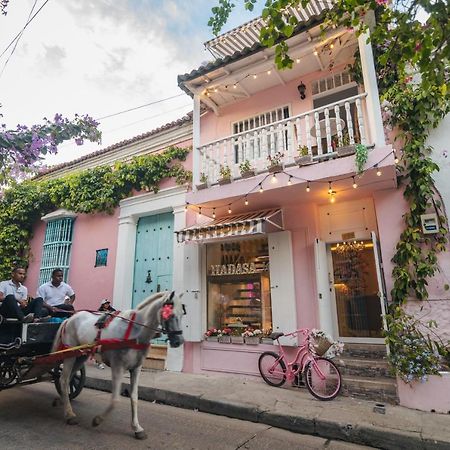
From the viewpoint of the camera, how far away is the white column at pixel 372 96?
5656mm

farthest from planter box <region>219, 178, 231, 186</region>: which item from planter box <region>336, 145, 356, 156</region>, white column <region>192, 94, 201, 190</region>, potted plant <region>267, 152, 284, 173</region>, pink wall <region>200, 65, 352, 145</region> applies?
planter box <region>336, 145, 356, 156</region>

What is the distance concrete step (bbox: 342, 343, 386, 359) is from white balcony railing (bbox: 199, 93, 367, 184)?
12.1 feet

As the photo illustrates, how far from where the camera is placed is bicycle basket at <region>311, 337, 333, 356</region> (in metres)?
5.48

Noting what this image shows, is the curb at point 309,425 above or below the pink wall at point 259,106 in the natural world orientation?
below

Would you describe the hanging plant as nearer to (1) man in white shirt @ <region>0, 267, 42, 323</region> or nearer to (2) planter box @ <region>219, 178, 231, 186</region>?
(2) planter box @ <region>219, 178, 231, 186</region>

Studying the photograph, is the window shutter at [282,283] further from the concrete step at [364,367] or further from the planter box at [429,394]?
the planter box at [429,394]

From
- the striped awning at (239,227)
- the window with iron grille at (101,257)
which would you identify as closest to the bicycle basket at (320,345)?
the striped awning at (239,227)

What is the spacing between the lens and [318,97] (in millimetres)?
7520

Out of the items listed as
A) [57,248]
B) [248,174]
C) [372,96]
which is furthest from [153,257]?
[372,96]

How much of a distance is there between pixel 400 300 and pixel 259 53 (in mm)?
5535

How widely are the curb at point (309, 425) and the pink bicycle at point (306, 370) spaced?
3.44 feet

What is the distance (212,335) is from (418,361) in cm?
405

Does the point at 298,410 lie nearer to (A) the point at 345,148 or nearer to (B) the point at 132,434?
(B) the point at 132,434

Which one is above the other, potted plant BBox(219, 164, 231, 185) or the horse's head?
potted plant BBox(219, 164, 231, 185)
